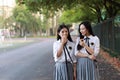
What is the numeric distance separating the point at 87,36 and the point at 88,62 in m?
0.41

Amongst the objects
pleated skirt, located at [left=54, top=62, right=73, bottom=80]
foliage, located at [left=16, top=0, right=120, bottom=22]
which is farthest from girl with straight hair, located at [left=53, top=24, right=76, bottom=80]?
foliage, located at [left=16, top=0, right=120, bottom=22]

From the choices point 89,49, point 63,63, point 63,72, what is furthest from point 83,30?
point 63,72

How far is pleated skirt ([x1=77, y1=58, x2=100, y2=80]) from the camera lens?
5805mm

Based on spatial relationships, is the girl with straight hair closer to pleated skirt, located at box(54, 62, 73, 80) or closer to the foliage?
pleated skirt, located at box(54, 62, 73, 80)

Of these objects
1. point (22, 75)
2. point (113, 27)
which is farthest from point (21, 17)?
point (22, 75)

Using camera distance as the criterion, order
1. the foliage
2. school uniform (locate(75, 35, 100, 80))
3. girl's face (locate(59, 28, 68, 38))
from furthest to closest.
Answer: the foliage, school uniform (locate(75, 35, 100, 80)), girl's face (locate(59, 28, 68, 38))

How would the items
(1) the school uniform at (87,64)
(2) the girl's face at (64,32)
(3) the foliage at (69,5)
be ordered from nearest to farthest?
(2) the girl's face at (64,32)
(1) the school uniform at (87,64)
(3) the foliage at (69,5)

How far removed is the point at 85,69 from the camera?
5.82 meters

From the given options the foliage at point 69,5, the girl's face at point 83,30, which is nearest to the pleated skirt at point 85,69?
the girl's face at point 83,30

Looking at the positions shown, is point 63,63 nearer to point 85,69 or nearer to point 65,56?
point 65,56

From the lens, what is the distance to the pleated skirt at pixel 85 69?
19.0 feet

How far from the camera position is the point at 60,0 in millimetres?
19688

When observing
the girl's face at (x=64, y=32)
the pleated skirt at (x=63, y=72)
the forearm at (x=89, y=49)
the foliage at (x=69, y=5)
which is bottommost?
the pleated skirt at (x=63, y=72)

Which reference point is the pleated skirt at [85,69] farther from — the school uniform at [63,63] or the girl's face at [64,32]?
the girl's face at [64,32]
